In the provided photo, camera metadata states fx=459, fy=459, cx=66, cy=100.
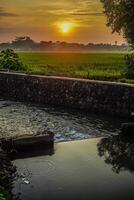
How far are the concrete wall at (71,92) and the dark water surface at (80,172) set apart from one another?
20.0 ft

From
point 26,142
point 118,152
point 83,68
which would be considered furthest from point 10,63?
point 118,152

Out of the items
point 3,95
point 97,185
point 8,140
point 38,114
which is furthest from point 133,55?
point 97,185

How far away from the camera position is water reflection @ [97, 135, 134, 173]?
1708cm

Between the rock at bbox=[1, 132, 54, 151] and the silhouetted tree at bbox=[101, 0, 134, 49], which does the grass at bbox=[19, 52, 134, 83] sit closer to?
the silhouetted tree at bbox=[101, 0, 134, 49]

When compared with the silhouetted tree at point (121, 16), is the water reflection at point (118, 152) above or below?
below

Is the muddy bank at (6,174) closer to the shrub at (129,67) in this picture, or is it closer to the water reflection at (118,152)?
the water reflection at (118,152)

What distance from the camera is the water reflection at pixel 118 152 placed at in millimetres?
17078

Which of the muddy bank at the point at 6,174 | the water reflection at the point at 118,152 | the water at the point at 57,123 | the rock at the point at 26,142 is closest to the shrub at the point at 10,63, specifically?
the water at the point at 57,123

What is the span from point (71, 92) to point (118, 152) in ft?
36.9

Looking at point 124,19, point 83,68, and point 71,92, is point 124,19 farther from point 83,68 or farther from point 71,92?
point 83,68

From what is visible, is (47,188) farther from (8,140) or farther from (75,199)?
(8,140)

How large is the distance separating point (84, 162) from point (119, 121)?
787 cm

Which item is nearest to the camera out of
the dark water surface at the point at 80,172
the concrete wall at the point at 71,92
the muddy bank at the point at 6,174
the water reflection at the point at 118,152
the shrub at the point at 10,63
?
the muddy bank at the point at 6,174

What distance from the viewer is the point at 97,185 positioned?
14609 mm
